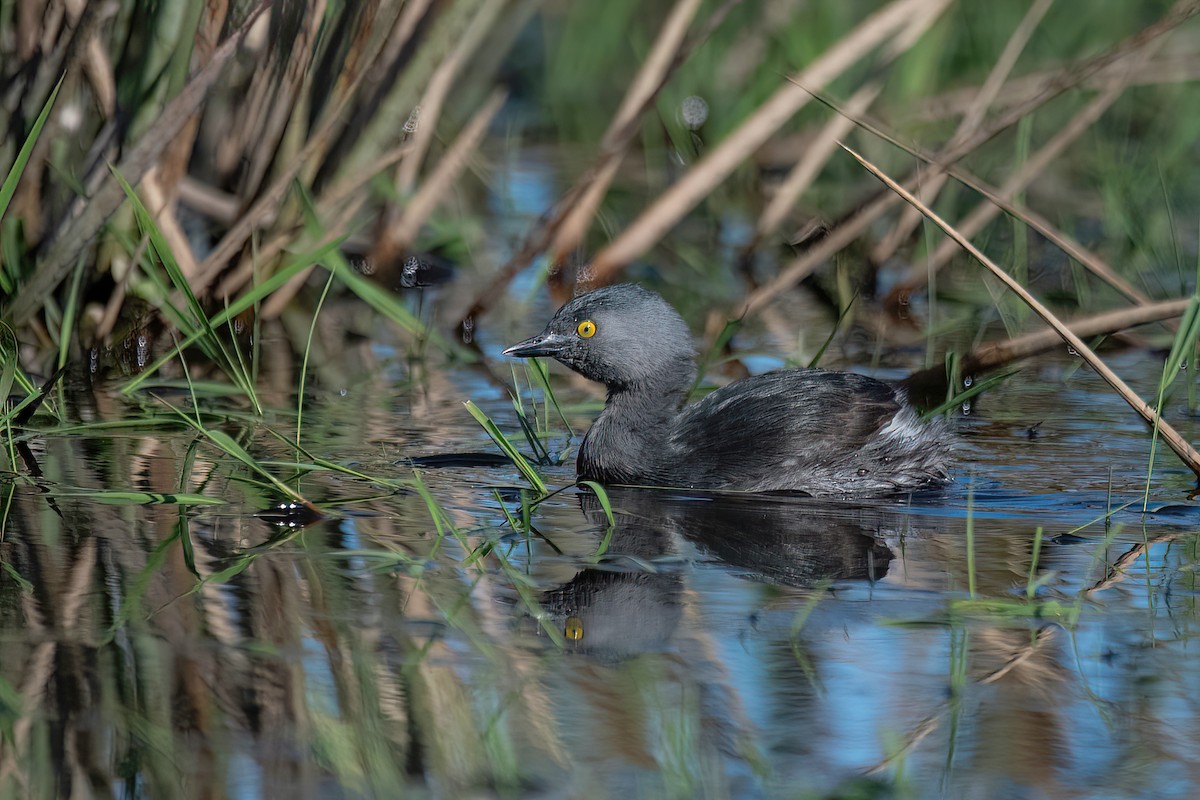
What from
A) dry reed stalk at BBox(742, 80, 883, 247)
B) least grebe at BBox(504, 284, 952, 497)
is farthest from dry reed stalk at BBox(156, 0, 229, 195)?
dry reed stalk at BBox(742, 80, 883, 247)

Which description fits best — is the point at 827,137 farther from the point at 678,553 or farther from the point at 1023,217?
the point at 678,553

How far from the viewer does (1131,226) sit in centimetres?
762

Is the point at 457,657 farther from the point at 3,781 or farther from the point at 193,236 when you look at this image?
the point at 193,236

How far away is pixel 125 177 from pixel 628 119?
237 centimetres

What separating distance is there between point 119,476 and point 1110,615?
8.77 ft

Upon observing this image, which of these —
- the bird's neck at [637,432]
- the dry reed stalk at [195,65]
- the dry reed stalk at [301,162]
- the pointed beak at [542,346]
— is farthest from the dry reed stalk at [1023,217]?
the dry reed stalk at [195,65]

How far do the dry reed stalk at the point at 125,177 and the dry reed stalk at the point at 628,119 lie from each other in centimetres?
200

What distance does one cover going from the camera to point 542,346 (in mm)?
5855

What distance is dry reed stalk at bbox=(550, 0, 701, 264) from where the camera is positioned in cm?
697

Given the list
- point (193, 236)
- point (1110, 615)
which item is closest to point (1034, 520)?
point (1110, 615)

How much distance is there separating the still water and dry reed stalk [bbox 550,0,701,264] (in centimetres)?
200

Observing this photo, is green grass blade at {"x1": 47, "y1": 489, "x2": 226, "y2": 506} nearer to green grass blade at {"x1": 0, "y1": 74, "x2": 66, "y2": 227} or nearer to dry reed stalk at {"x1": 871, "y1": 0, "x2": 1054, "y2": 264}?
green grass blade at {"x1": 0, "y1": 74, "x2": 66, "y2": 227}

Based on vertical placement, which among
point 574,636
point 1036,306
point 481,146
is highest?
point 481,146

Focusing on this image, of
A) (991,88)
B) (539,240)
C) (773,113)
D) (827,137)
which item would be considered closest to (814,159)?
(827,137)
